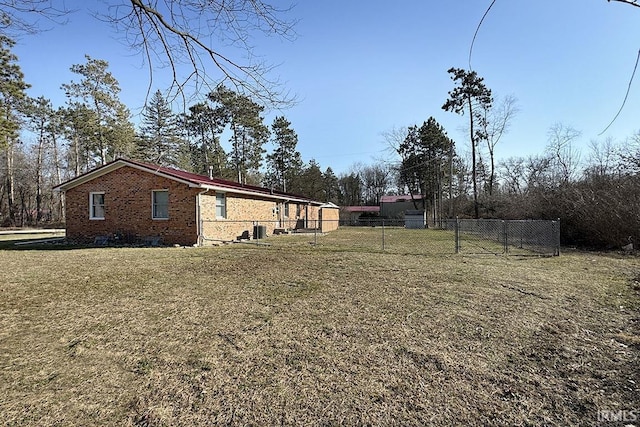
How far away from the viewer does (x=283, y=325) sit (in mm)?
4297

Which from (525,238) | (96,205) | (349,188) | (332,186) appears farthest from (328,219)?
(349,188)

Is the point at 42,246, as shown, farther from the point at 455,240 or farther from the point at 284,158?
the point at 284,158

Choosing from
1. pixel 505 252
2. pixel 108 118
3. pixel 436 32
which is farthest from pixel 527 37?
pixel 108 118

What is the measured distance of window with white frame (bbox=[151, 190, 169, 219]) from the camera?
1431 cm

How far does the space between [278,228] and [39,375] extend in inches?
758

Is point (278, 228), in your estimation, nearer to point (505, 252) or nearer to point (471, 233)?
point (471, 233)

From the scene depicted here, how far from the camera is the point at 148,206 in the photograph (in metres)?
14.4

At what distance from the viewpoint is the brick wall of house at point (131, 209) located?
13875 mm

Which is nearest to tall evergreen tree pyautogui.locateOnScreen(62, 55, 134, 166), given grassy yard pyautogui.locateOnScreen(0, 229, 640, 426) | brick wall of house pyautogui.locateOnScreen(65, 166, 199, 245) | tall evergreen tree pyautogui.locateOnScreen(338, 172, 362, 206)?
brick wall of house pyautogui.locateOnScreen(65, 166, 199, 245)

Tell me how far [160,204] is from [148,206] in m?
0.51

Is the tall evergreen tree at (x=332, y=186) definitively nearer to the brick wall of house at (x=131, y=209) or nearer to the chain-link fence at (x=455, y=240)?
the chain-link fence at (x=455, y=240)

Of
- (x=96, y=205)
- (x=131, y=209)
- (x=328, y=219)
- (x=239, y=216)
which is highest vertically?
(x=96, y=205)

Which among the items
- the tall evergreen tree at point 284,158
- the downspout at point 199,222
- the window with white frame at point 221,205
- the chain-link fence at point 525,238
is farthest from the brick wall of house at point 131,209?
the tall evergreen tree at point 284,158

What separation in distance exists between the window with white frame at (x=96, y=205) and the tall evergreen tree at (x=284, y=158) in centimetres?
2619
